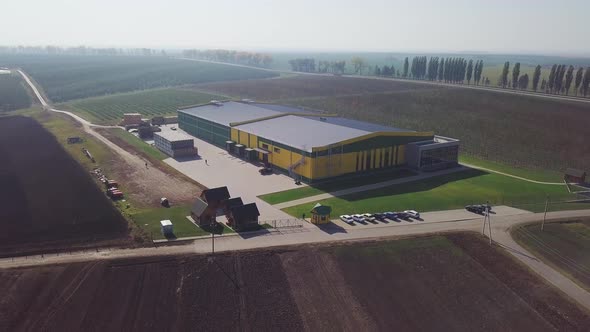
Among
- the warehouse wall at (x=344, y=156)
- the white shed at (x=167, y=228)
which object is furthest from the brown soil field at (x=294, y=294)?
the warehouse wall at (x=344, y=156)

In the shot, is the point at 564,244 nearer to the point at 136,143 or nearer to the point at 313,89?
the point at 136,143

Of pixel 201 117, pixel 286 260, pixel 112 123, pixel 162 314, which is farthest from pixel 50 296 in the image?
pixel 112 123

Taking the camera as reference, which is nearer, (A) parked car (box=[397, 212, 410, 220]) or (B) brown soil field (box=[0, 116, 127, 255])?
(B) brown soil field (box=[0, 116, 127, 255])

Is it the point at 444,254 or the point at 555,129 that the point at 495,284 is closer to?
the point at 444,254

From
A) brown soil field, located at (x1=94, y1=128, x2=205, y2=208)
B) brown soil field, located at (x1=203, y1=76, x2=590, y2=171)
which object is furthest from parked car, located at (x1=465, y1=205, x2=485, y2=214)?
brown soil field, located at (x1=94, y1=128, x2=205, y2=208)

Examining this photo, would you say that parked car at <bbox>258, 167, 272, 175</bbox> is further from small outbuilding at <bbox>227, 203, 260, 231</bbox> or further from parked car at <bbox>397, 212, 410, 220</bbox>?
parked car at <bbox>397, 212, 410, 220</bbox>
